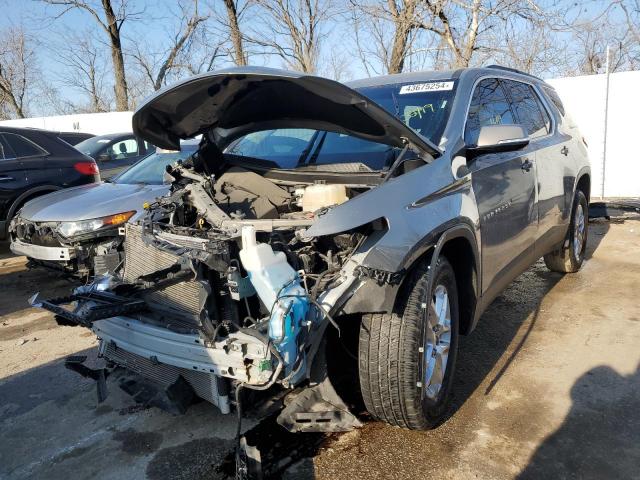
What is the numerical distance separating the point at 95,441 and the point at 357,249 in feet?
6.22

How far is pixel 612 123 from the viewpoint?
11.2 m

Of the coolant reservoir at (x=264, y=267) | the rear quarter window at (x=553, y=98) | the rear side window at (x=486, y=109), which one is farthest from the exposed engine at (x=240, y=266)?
the rear quarter window at (x=553, y=98)

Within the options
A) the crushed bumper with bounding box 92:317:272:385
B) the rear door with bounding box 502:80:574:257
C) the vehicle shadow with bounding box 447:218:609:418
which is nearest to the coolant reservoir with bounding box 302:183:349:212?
the crushed bumper with bounding box 92:317:272:385

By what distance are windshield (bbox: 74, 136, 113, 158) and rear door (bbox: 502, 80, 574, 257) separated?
7452mm

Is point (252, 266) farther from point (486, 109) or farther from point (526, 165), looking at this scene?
point (526, 165)

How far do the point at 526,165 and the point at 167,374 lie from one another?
293cm

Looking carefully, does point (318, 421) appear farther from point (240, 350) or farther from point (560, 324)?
point (560, 324)

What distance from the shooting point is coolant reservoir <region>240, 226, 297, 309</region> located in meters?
2.33

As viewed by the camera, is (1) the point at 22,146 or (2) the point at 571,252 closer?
(2) the point at 571,252

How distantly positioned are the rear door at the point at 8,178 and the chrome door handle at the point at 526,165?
21.6 feet

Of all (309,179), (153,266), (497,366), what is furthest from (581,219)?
(153,266)

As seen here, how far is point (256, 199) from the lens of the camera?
10.8ft

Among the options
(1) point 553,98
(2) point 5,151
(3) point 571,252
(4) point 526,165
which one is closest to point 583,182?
(3) point 571,252

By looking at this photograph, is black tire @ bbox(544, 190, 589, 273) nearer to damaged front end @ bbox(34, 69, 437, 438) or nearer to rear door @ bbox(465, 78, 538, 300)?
rear door @ bbox(465, 78, 538, 300)
